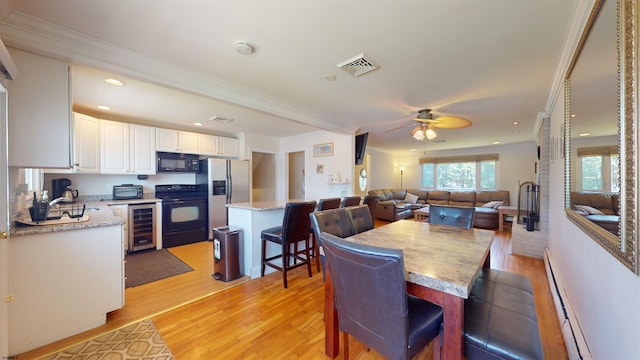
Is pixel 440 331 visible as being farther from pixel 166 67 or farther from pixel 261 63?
pixel 166 67

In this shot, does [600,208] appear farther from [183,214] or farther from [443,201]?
[443,201]

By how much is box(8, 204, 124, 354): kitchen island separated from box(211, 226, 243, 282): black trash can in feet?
3.05

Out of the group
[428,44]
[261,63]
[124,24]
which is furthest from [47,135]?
[428,44]

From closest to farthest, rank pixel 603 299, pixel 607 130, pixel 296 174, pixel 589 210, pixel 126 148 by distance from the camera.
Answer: pixel 607 130 → pixel 603 299 → pixel 589 210 → pixel 126 148 → pixel 296 174

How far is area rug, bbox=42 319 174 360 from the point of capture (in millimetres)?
1663

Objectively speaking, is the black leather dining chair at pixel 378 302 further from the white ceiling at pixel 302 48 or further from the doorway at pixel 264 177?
the doorway at pixel 264 177

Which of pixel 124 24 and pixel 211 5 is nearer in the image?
pixel 211 5

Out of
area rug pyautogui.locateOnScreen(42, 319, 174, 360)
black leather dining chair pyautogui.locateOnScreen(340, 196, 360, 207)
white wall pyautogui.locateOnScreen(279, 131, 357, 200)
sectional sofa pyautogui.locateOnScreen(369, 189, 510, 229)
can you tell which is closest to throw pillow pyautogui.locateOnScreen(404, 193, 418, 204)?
sectional sofa pyautogui.locateOnScreen(369, 189, 510, 229)

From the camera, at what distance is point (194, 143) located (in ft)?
15.3

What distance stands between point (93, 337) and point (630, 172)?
3231mm

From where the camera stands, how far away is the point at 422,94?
9.39ft

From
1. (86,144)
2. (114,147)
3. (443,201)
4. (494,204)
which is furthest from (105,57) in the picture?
(443,201)

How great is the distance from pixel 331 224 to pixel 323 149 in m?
3.38

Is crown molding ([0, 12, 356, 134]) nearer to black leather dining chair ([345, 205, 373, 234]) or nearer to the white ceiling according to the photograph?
the white ceiling
